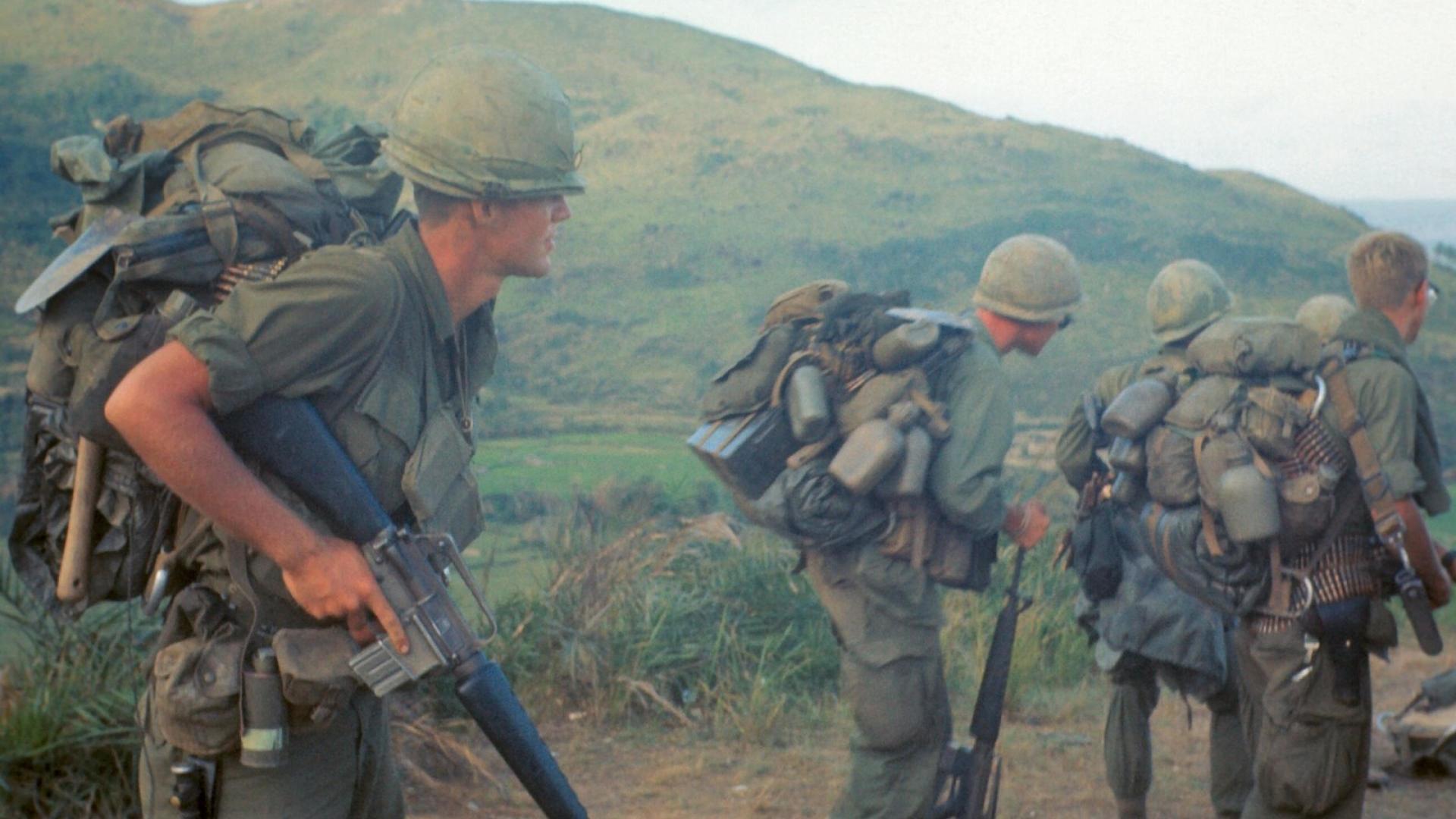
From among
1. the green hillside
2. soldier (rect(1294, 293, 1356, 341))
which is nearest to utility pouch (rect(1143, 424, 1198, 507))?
soldier (rect(1294, 293, 1356, 341))

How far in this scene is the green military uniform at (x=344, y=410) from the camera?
2.16 m

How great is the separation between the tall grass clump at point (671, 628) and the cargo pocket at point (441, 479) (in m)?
3.61

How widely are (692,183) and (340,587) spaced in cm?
1023

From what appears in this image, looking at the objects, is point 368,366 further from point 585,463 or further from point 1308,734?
point 585,463

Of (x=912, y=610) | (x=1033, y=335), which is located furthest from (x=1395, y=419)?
(x=912, y=610)

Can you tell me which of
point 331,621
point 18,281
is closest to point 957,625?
point 331,621

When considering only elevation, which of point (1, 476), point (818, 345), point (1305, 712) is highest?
point (818, 345)

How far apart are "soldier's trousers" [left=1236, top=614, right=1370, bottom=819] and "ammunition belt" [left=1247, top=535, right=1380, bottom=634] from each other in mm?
64

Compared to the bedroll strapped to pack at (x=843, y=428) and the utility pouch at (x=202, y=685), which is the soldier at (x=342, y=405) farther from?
the bedroll strapped to pack at (x=843, y=428)

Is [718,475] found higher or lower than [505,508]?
higher

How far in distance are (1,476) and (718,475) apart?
494cm

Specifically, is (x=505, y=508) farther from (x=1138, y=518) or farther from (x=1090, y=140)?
(x=1090, y=140)

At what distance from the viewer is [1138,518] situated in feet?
14.8

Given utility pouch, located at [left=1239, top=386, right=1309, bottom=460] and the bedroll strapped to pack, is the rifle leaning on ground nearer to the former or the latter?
the bedroll strapped to pack
